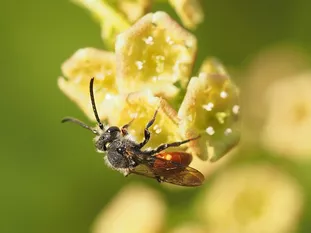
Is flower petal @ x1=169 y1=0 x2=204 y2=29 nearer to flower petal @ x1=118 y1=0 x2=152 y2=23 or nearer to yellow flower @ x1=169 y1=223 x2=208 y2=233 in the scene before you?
flower petal @ x1=118 y1=0 x2=152 y2=23

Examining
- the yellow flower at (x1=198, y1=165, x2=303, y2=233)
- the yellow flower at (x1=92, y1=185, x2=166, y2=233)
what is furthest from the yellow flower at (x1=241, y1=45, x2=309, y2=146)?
the yellow flower at (x1=92, y1=185, x2=166, y2=233)

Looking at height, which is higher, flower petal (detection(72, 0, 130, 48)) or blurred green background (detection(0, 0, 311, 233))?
flower petal (detection(72, 0, 130, 48))

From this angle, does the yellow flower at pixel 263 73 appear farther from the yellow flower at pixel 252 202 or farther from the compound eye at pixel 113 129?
the compound eye at pixel 113 129

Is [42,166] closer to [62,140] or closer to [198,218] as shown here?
[62,140]

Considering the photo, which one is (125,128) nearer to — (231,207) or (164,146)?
(164,146)

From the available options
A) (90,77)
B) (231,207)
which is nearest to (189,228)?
(231,207)

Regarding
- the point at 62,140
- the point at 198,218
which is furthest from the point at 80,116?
the point at 198,218

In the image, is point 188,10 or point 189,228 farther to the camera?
point 189,228
